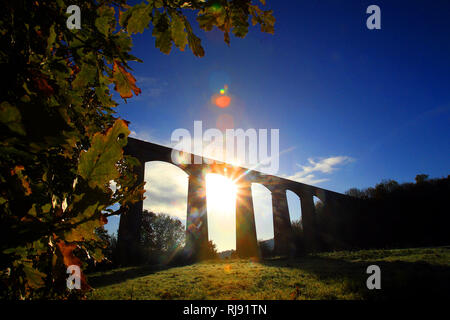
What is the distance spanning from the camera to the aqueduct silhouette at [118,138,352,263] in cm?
1243

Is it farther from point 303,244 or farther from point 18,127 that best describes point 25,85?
point 303,244

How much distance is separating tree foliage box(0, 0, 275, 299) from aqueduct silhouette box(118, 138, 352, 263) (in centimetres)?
1201

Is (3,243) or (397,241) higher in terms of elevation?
(3,243)

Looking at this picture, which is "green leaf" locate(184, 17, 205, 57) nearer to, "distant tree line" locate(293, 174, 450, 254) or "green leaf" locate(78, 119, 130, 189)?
"green leaf" locate(78, 119, 130, 189)

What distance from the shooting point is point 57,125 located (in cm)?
35

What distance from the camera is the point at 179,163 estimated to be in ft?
52.6

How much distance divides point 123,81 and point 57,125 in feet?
2.08

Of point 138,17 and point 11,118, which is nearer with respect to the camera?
point 11,118
